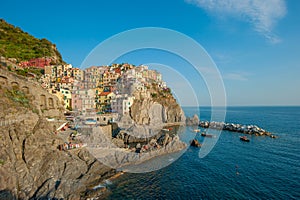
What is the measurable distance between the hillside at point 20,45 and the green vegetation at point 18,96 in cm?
2361

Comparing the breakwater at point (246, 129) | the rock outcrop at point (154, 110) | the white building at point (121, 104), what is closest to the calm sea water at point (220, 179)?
the breakwater at point (246, 129)

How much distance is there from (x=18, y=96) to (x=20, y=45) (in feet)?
118

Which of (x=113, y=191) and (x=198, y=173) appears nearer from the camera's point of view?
(x=113, y=191)

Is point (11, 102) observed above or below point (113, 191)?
above

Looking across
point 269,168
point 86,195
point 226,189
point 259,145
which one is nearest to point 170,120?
point 259,145

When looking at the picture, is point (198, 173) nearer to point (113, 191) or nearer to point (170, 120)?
point (113, 191)

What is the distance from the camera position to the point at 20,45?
1703 inches

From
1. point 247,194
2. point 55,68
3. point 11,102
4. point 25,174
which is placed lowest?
point 247,194

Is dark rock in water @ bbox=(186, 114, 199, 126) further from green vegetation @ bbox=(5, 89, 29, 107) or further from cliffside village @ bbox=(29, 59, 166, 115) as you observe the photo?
green vegetation @ bbox=(5, 89, 29, 107)

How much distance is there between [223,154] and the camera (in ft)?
69.3

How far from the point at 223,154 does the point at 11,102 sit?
2366 cm

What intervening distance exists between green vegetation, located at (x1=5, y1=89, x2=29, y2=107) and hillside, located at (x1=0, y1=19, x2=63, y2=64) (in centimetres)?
2361

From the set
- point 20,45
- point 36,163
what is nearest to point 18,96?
point 36,163

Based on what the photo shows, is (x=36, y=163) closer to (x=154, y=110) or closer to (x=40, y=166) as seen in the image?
(x=40, y=166)
